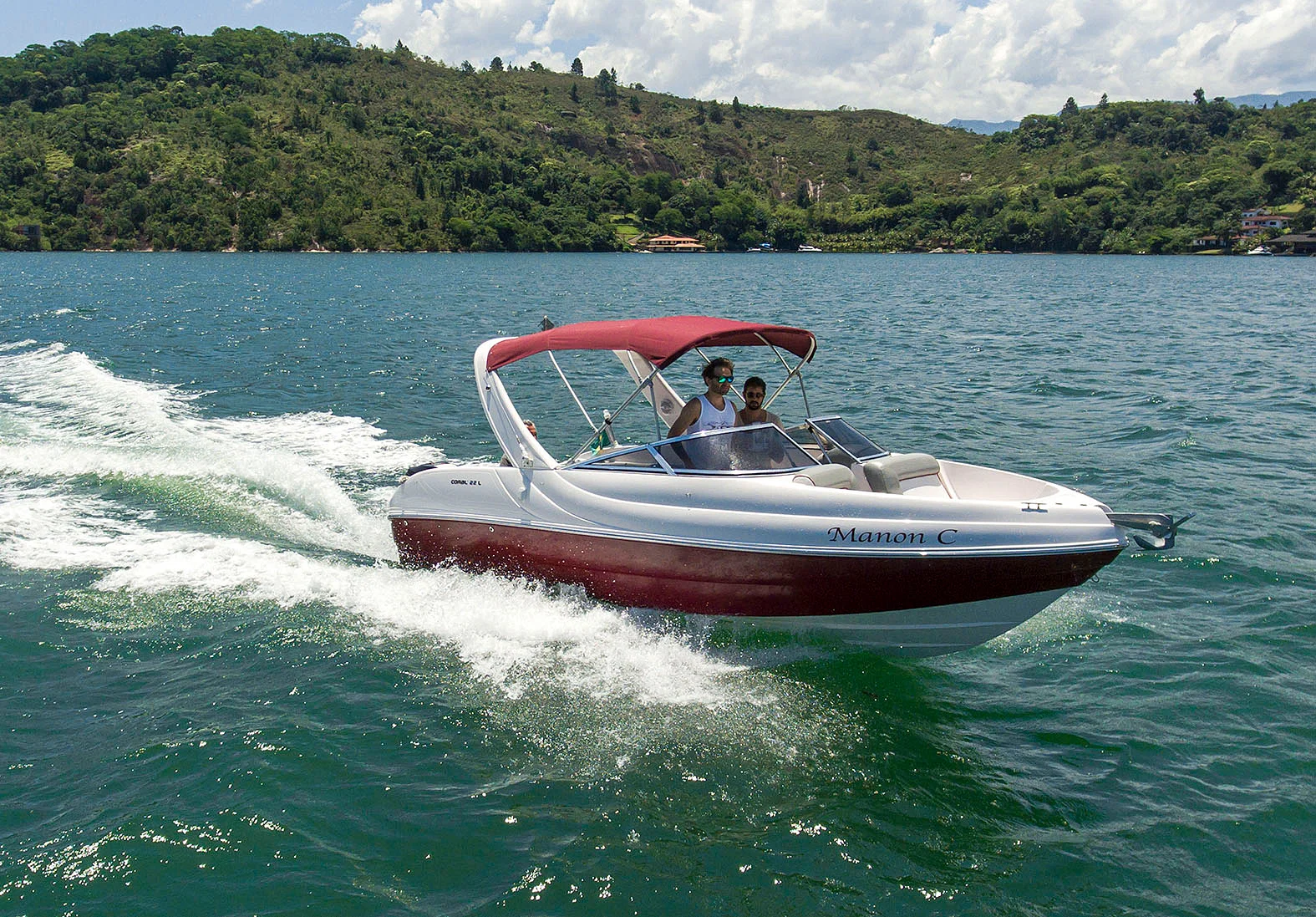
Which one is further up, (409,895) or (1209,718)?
(1209,718)

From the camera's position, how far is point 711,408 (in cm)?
886

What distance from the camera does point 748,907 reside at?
532 centimetres

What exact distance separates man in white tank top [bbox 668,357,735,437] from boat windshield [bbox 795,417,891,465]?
74 centimetres

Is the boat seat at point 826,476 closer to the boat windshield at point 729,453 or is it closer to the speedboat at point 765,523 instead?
the speedboat at point 765,523

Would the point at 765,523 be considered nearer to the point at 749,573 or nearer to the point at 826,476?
the point at 749,573

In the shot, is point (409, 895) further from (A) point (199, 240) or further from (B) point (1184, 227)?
(B) point (1184, 227)

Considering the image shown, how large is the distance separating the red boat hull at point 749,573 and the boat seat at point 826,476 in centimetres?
70

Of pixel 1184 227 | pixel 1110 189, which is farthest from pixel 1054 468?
pixel 1110 189

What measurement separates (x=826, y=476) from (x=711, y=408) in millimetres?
1450

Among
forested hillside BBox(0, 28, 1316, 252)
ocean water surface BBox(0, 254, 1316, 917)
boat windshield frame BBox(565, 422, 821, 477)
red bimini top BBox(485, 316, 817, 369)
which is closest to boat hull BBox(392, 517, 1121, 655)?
ocean water surface BBox(0, 254, 1316, 917)

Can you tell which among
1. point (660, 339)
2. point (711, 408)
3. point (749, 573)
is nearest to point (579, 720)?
point (749, 573)

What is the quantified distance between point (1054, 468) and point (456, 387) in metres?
12.6

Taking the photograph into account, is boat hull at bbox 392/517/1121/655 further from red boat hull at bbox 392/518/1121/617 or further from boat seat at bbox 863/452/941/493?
boat seat at bbox 863/452/941/493

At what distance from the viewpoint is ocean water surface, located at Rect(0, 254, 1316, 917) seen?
5.54 m
